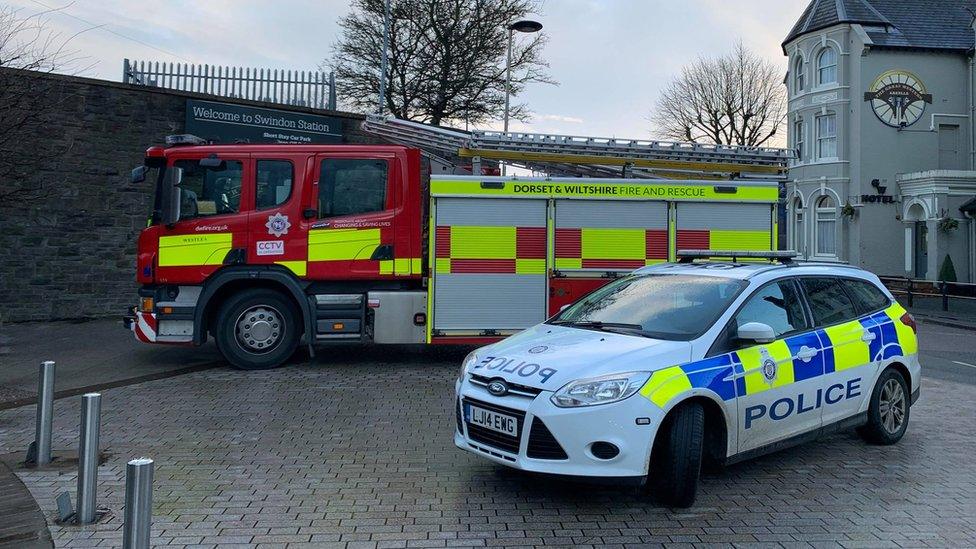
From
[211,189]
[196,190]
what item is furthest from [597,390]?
[196,190]

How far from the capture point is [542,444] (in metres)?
4.63

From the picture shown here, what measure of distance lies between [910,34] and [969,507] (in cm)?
3248

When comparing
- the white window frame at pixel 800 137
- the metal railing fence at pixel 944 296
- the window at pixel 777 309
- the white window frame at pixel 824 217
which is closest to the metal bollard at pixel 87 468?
the window at pixel 777 309

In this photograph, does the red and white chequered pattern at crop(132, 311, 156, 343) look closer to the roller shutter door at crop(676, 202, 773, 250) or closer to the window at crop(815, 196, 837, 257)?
the roller shutter door at crop(676, 202, 773, 250)

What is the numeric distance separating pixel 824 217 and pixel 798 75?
6678mm

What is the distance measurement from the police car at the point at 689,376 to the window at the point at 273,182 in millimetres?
4712

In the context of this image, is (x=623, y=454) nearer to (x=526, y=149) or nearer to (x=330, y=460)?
(x=330, y=460)

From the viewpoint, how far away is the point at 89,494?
179 inches

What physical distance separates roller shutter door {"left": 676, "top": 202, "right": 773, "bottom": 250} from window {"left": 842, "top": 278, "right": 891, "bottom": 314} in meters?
3.31

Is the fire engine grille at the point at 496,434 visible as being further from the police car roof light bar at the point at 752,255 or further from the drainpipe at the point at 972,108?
the drainpipe at the point at 972,108

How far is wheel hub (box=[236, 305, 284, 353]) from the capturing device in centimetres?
968

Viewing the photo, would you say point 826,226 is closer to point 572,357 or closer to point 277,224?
point 277,224

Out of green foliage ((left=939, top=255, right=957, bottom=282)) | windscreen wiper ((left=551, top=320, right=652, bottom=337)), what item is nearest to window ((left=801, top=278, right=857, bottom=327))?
windscreen wiper ((left=551, top=320, right=652, bottom=337))

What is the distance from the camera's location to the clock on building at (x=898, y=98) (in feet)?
101
